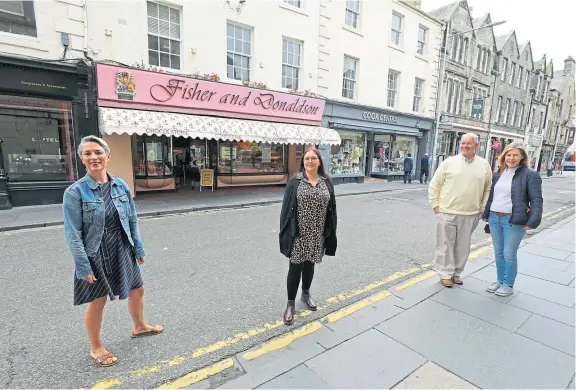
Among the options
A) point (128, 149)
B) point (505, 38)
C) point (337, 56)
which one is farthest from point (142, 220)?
point (505, 38)

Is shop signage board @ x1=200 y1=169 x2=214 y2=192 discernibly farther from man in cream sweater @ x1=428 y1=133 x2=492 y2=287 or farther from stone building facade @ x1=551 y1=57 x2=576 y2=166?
stone building facade @ x1=551 y1=57 x2=576 y2=166

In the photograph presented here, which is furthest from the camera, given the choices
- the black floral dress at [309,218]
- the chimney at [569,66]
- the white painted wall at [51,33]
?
the chimney at [569,66]

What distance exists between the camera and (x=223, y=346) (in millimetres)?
2797

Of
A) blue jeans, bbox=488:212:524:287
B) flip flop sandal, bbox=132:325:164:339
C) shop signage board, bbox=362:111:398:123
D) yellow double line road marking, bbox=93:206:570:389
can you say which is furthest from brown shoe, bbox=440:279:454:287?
shop signage board, bbox=362:111:398:123

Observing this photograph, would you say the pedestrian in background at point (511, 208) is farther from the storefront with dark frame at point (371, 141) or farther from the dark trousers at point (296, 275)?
the storefront with dark frame at point (371, 141)

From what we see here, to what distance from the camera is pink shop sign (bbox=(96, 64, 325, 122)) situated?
28.3 feet

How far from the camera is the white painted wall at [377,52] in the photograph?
45.0 ft

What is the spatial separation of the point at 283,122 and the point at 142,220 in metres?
7.08

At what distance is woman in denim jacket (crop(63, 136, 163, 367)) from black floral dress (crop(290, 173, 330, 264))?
1505mm

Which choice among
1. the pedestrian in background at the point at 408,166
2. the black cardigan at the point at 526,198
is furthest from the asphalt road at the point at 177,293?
the pedestrian in background at the point at 408,166

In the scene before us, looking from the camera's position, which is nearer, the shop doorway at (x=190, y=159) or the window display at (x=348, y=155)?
the shop doorway at (x=190, y=159)

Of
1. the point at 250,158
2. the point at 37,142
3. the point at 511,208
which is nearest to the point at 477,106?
the point at 250,158

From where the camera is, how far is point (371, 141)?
17359 mm

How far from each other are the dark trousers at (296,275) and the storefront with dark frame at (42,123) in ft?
27.8
